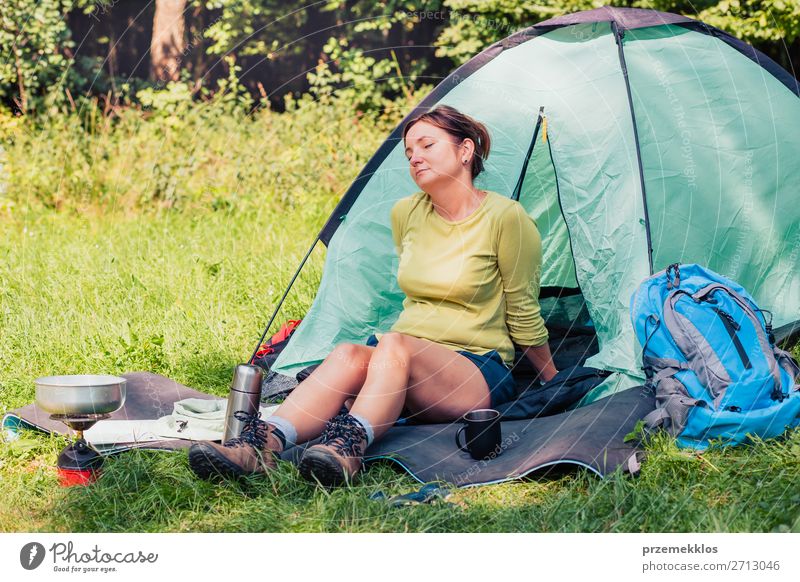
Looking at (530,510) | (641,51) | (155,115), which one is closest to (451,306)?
(530,510)

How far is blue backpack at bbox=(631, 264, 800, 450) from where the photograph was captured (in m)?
2.92

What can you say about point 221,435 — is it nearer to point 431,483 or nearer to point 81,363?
point 431,483

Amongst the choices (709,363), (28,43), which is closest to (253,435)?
(709,363)

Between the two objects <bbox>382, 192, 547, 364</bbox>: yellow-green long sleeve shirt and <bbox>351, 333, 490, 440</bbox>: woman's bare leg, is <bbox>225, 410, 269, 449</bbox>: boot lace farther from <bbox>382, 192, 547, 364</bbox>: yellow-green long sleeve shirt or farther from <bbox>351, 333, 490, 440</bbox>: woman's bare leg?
<bbox>382, 192, 547, 364</bbox>: yellow-green long sleeve shirt

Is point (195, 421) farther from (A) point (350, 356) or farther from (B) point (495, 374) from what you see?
(B) point (495, 374)

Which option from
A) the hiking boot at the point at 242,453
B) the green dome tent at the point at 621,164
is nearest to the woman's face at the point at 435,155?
the green dome tent at the point at 621,164

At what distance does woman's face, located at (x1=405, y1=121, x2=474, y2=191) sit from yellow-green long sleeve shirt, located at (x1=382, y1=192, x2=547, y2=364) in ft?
0.50

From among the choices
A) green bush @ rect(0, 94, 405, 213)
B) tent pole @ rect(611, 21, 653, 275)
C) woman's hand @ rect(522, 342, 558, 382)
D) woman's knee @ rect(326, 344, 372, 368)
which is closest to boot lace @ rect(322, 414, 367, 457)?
woman's knee @ rect(326, 344, 372, 368)

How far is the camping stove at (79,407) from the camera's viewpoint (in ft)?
9.26

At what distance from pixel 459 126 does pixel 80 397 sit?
1.58 meters

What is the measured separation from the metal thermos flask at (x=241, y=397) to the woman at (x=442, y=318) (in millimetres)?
88

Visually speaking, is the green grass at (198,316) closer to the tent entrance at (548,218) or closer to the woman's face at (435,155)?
the woman's face at (435,155)

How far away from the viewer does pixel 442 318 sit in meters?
3.26
